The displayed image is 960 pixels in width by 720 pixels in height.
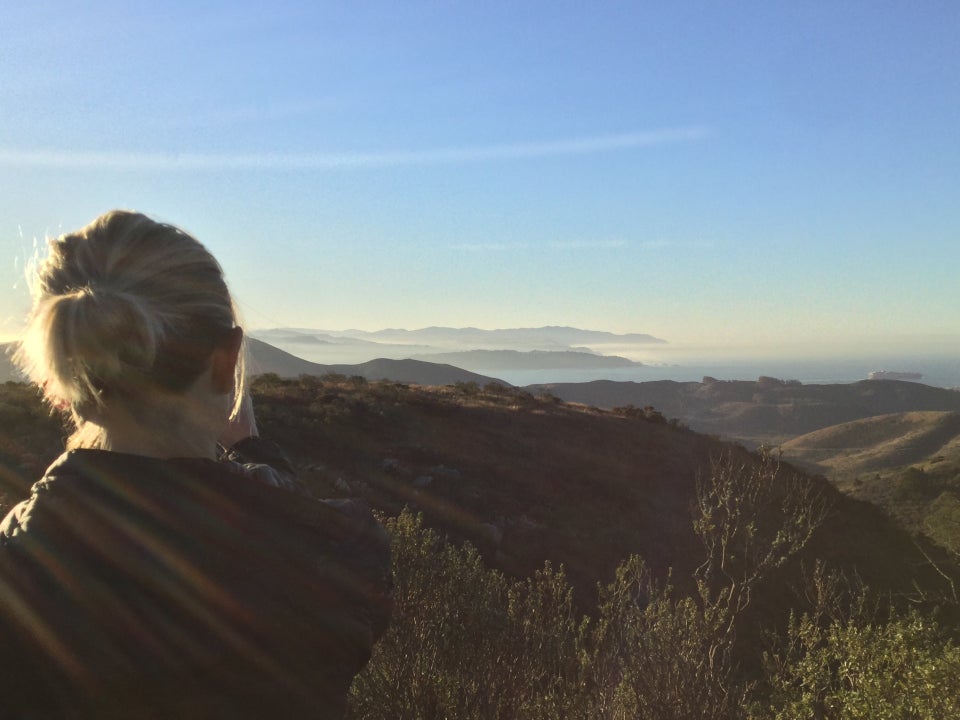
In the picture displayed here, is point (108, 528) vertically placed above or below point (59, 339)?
below

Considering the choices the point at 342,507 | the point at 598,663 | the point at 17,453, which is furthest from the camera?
the point at 17,453

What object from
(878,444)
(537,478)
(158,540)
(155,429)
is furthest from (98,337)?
(878,444)

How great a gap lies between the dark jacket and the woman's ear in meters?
0.15

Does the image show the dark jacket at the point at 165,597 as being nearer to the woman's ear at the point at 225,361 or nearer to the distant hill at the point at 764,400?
the woman's ear at the point at 225,361

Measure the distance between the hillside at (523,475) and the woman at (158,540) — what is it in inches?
372

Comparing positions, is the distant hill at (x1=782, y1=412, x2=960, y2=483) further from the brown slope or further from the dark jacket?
the dark jacket

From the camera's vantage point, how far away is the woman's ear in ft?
4.06

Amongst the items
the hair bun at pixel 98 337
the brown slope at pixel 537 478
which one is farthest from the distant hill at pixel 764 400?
the hair bun at pixel 98 337

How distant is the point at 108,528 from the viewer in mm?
1077

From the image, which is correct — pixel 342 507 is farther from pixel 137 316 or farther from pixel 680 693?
pixel 680 693

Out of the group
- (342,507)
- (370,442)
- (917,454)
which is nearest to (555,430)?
(370,442)

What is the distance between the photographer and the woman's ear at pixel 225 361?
48.7 inches

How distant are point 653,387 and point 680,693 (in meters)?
104

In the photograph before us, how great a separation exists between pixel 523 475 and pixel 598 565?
473 cm
